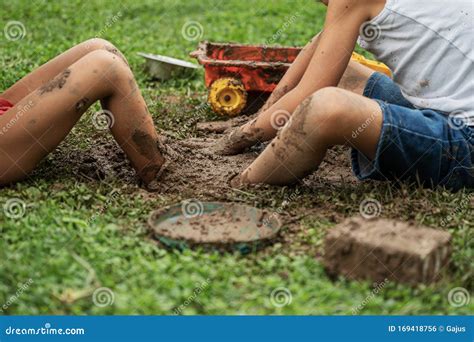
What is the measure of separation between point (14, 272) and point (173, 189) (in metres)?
1.10

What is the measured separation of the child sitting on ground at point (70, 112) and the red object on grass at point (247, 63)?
4.36ft

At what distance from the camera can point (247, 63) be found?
16.0ft

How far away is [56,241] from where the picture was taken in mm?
3000

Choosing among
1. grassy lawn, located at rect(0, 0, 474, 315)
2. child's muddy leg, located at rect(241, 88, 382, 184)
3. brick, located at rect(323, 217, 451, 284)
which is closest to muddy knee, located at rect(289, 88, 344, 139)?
child's muddy leg, located at rect(241, 88, 382, 184)

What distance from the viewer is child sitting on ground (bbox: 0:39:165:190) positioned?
138 inches

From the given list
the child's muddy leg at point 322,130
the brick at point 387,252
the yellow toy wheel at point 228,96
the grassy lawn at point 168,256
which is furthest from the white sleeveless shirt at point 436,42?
the yellow toy wheel at point 228,96

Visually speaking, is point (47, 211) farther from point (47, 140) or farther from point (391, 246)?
point (391, 246)

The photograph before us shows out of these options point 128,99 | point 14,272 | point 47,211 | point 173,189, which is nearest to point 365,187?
point 173,189

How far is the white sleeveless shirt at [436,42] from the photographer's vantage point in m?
3.50

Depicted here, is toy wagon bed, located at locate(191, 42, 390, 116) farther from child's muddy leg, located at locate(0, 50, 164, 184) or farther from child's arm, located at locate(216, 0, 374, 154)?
child's muddy leg, located at locate(0, 50, 164, 184)

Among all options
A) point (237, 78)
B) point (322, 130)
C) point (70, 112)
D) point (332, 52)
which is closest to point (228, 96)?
point (237, 78)

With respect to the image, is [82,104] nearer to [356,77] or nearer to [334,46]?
[334,46]

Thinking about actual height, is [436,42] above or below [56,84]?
above

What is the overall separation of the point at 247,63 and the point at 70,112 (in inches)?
63.1
